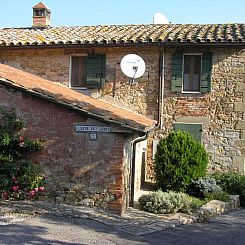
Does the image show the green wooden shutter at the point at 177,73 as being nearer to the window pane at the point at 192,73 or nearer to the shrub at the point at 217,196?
the window pane at the point at 192,73

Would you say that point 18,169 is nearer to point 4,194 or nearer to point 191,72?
point 4,194

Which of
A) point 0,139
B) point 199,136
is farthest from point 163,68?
point 0,139

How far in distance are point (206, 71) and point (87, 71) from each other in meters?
4.26

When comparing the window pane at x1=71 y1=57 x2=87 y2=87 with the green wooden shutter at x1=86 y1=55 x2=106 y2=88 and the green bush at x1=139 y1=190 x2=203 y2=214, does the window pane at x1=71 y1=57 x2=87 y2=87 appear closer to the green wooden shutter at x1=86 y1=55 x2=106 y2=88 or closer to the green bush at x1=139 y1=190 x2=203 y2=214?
the green wooden shutter at x1=86 y1=55 x2=106 y2=88

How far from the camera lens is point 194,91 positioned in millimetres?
14594

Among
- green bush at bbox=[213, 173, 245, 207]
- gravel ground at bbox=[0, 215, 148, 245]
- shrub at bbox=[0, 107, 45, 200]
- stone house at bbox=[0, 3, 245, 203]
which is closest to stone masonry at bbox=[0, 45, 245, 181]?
stone house at bbox=[0, 3, 245, 203]

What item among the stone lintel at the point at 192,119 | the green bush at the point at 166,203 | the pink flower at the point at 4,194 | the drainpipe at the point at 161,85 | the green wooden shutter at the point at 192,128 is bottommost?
the green bush at the point at 166,203

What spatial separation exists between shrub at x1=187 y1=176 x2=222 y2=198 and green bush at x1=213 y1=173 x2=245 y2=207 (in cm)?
106

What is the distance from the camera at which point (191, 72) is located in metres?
14.6

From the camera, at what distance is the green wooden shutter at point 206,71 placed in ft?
46.9

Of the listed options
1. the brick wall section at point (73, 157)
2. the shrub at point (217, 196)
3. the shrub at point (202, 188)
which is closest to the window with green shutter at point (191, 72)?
the shrub at point (202, 188)

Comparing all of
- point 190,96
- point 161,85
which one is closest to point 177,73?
point 161,85

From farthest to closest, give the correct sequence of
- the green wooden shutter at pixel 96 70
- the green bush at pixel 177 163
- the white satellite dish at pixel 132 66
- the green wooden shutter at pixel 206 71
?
the green wooden shutter at pixel 96 70 → the green wooden shutter at pixel 206 71 → the white satellite dish at pixel 132 66 → the green bush at pixel 177 163

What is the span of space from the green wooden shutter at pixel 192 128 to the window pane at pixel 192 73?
1256 mm
